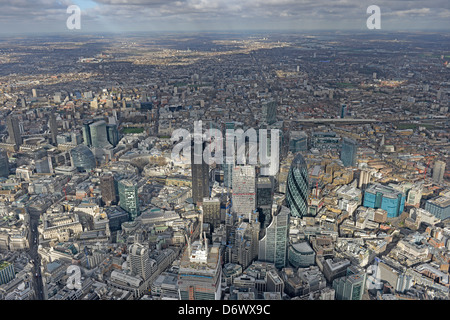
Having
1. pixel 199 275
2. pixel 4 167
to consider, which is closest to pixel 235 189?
pixel 199 275

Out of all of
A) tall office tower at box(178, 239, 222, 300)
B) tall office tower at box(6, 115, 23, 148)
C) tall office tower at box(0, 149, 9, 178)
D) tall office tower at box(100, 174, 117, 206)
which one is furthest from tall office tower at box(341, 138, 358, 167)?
tall office tower at box(6, 115, 23, 148)

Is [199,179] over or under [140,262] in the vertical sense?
over

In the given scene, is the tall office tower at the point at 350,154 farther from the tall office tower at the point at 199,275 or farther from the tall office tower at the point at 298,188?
the tall office tower at the point at 199,275

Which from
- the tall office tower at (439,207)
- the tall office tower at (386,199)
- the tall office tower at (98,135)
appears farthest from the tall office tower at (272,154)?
the tall office tower at (98,135)

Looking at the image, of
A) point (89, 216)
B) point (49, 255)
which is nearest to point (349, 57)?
point (89, 216)

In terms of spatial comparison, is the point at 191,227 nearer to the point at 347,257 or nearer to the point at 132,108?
the point at 347,257

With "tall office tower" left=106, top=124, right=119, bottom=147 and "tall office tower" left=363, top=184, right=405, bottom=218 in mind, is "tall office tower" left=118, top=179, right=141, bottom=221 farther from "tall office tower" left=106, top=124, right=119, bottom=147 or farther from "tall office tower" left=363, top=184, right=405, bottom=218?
"tall office tower" left=363, top=184, right=405, bottom=218

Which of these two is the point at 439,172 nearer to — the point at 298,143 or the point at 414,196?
the point at 414,196
